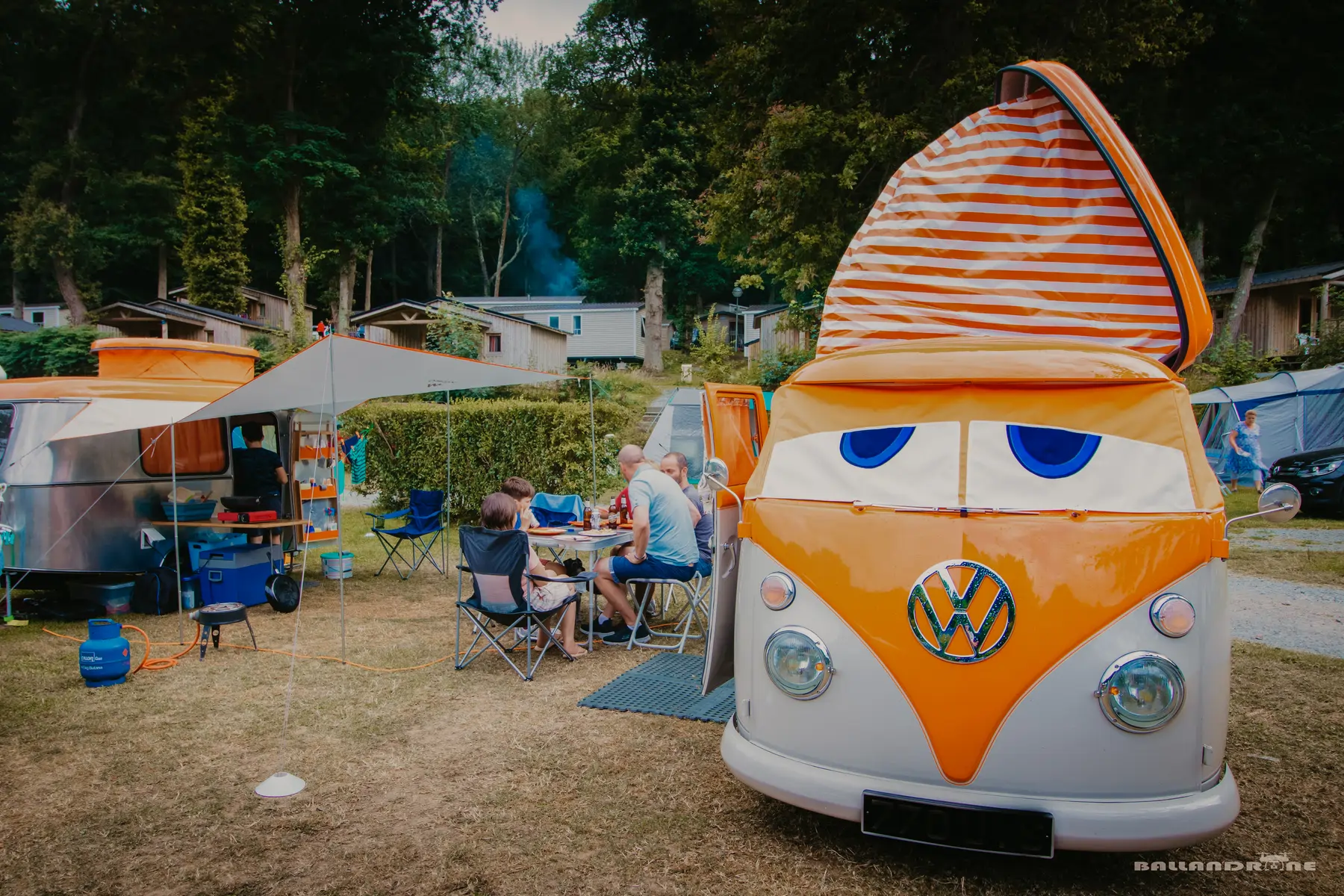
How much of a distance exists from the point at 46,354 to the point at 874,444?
33.0 m

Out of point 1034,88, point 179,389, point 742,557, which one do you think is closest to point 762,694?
point 742,557

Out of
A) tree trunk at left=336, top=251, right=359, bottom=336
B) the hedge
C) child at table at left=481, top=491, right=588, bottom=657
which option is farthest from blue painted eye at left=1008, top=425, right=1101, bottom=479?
tree trunk at left=336, top=251, right=359, bottom=336

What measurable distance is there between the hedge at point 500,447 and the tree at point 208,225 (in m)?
28.2

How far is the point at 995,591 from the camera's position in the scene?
3021 mm

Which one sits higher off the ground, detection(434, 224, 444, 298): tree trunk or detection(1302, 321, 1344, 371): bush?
detection(434, 224, 444, 298): tree trunk

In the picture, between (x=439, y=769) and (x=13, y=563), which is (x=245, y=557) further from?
(x=439, y=769)

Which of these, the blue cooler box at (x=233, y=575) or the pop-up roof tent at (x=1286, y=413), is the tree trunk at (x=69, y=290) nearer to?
the blue cooler box at (x=233, y=575)

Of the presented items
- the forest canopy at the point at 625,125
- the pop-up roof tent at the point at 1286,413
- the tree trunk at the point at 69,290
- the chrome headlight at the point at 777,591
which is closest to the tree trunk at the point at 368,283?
the forest canopy at the point at 625,125

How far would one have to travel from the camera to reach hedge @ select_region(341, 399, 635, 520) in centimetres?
1430

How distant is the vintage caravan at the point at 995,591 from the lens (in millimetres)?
2926

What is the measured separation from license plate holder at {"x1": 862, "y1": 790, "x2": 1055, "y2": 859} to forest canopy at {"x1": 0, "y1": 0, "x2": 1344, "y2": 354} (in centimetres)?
1469

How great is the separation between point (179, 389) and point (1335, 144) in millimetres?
30877

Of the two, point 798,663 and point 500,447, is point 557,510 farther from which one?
point 500,447

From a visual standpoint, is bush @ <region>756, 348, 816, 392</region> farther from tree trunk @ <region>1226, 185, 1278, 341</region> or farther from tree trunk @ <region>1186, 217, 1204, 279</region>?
tree trunk @ <region>1226, 185, 1278, 341</region>
